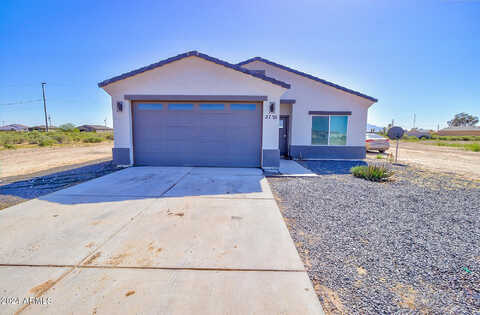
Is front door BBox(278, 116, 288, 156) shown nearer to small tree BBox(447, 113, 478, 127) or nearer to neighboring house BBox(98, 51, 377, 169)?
neighboring house BBox(98, 51, 377, 169)

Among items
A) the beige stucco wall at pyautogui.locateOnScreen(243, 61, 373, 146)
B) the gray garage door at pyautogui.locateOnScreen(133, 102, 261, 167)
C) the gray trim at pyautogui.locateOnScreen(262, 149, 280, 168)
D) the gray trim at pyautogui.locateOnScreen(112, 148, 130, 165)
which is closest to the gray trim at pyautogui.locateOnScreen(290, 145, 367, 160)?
the beige stucco wall at pyautogui.locateOnScreen(243, 61, 373, 146)

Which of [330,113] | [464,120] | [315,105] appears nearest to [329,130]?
[330,113]

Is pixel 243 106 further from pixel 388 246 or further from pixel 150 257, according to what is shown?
pixel 150 257

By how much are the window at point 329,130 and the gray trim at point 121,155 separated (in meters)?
9.05

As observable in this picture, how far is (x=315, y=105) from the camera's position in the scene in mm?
11289

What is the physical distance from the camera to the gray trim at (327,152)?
1152 cm

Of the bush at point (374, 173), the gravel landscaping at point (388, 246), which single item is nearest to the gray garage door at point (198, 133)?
the gravel landscaping at point (388, 246)

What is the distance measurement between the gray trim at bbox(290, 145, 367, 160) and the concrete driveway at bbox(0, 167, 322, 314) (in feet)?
24.1

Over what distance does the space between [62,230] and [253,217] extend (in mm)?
3049

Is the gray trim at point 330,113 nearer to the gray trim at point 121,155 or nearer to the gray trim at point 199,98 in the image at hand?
the gray trim at point 199,98

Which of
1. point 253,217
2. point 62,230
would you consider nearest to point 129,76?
point 62,230

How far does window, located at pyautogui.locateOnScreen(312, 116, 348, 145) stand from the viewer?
37.4 ft

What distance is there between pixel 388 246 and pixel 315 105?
9403 millimetres

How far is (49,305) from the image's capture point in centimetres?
191
